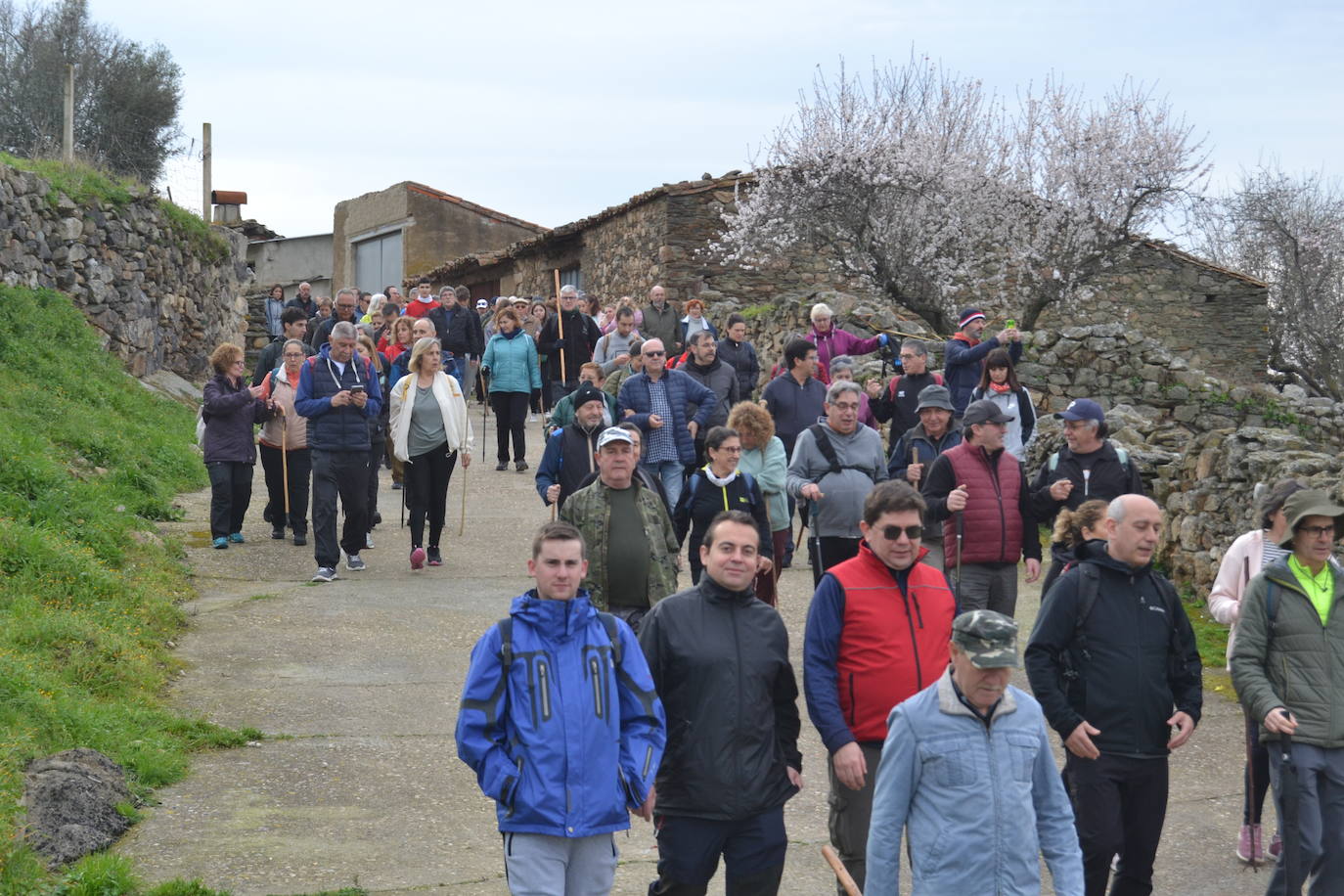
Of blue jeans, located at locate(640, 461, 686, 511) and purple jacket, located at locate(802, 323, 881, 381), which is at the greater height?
purple jacket, located at locate(802, 323, 881, 381)

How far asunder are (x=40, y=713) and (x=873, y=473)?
475 centimetres

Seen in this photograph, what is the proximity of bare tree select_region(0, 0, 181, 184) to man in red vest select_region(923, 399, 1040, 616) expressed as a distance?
23.4m

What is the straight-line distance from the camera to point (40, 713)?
6.65 meters

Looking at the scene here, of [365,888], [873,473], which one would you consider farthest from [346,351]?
[365,888]

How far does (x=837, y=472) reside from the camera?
8461mm

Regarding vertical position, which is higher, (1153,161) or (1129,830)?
(1153,161)

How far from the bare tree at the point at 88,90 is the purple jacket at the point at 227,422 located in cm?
1724

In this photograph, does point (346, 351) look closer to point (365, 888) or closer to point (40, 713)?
point (40, 713)

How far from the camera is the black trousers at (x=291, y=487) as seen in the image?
12492 millimetres

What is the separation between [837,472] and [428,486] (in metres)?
4.25

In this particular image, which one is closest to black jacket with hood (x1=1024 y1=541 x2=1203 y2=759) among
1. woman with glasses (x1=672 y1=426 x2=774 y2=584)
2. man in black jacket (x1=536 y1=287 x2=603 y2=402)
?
woman with glasses (x1=672 y1=426 x2=774 y2=584)

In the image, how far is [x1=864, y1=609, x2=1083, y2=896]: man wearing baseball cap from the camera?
389 cm

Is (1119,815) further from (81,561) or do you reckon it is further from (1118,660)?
(81,561)

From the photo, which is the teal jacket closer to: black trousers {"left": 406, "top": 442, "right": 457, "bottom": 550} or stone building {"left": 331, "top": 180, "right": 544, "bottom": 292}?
black trousers {"left": 406, "top": 442, "right": 457, "bottom": 550}
